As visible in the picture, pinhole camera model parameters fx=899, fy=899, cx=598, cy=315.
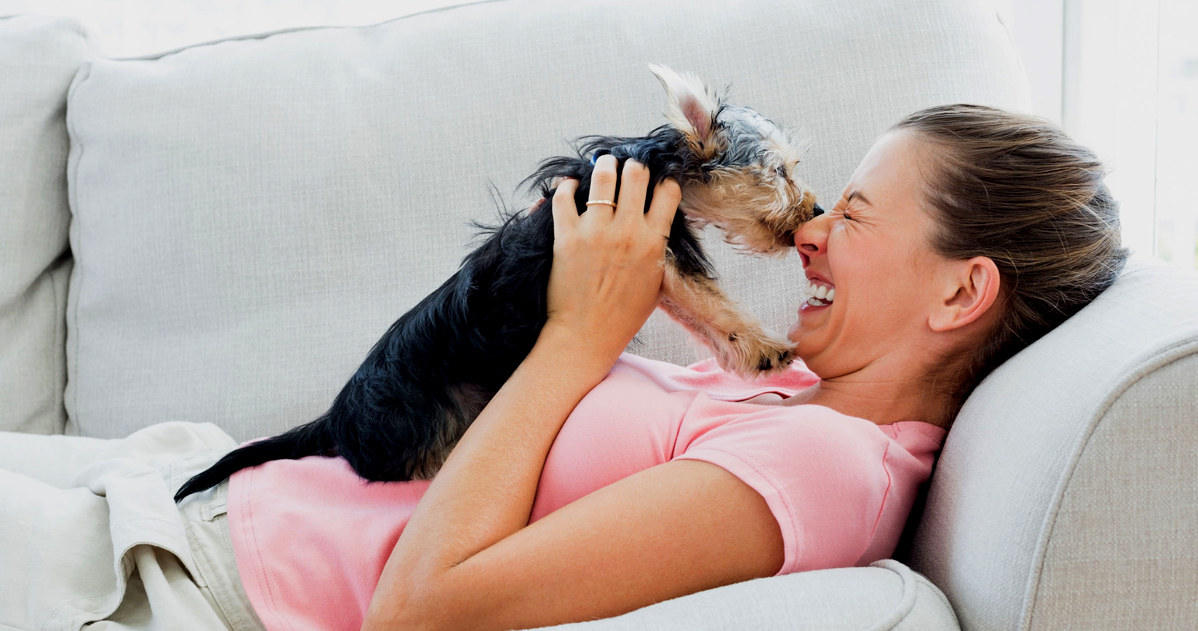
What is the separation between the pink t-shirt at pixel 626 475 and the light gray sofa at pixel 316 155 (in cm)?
61

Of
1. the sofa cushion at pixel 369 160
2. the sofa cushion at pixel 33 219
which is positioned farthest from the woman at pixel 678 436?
→ the sofa cushion at pixel 33 219

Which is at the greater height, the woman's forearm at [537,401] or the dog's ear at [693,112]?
the dog's ear at [693,112]

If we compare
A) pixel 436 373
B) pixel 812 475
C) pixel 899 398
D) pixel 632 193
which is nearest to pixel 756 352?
pixel 899 398

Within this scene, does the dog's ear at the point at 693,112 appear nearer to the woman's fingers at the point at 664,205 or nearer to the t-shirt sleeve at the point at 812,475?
the woman's fingers at the point at 664,205

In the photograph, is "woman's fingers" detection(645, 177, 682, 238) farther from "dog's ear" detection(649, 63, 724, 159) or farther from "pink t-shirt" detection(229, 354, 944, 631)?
"pink t-shirt" detection(229, 354, 944, 631)

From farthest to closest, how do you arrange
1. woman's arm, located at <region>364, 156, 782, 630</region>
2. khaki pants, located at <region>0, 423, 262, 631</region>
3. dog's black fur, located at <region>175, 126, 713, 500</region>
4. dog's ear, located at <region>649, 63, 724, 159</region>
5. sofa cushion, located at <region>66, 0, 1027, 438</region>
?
sofa cushion, located at <region>66, 0, 1027, 438</region>
dog's ear, located at <region>649, 63, 724, 159</region>
dog's black fur, located at <region>175, 126, 713, 500</region>
khaki pants, located at <region>0, 423, 262, 631</region>
woman's arm, located at <region>364, 156, 782, 630</region>

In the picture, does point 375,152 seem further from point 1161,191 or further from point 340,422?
point 1161,191

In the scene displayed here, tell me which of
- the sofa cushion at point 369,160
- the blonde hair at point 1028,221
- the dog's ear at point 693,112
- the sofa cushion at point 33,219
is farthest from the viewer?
the sofa cushion at point 33,219

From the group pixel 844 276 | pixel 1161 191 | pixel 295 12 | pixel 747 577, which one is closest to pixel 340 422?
pixel 747 577

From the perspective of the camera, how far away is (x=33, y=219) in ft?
7.77

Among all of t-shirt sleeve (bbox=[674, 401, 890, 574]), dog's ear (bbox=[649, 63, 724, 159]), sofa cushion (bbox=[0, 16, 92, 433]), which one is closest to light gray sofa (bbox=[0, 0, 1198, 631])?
sofa cushion (bbox=[0, 16, 92, 433])

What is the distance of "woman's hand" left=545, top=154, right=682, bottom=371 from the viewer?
1594 millimetres

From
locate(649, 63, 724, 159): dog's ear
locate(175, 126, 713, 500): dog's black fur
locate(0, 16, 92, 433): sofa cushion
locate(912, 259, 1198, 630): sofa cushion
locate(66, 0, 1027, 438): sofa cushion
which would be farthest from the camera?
locate(0, 16, 92, 433): sofa cushion

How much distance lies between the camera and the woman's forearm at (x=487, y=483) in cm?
127
